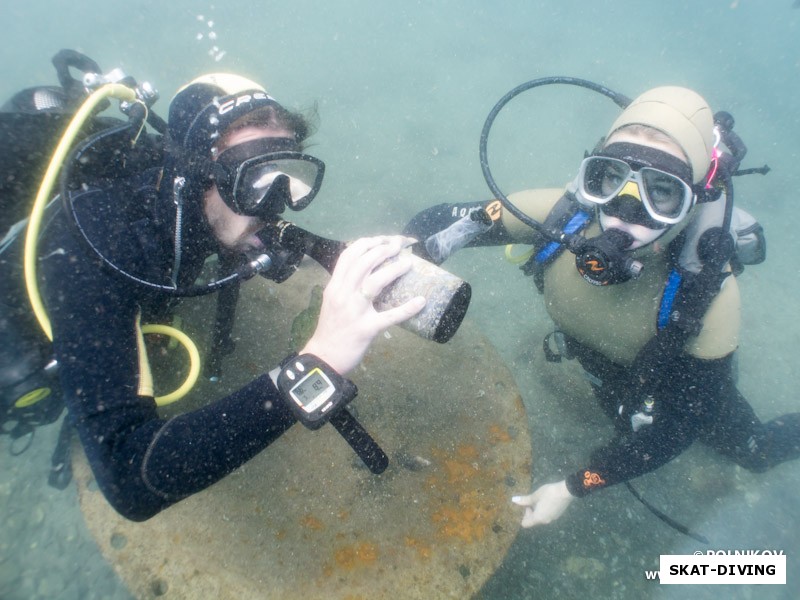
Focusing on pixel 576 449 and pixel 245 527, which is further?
pixel 576 449

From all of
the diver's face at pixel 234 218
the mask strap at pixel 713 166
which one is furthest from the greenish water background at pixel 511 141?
the diver's face at pixel 234 218

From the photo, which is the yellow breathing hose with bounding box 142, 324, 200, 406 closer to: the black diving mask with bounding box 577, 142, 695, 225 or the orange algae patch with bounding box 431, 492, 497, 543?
the orange algae patch with bounding box 431, 492, 497, 543

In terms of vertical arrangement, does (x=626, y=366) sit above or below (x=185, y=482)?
below

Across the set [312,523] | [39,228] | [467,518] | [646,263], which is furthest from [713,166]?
[39,228]

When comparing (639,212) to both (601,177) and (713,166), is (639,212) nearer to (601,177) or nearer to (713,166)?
(601,177)

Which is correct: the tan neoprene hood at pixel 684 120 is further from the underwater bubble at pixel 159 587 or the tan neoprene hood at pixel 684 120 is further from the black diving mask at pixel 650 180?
the underwater bubble at pixel 159 587

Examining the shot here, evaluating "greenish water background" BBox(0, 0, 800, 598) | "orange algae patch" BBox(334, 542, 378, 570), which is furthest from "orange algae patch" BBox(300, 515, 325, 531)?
"greenish water background" BBox(0, 0, 800, 598)

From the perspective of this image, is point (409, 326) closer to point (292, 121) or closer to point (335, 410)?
point (335, 410)

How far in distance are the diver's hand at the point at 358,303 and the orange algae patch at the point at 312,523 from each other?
149 centimetres

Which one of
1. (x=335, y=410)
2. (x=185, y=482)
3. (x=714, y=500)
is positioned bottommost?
(x=714, y=500)

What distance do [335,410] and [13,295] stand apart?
6.11 ft

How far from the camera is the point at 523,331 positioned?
6.52 metres

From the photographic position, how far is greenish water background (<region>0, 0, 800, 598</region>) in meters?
4.54

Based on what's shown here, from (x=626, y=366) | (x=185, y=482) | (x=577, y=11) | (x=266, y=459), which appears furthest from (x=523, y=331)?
(x=577, y=11)
